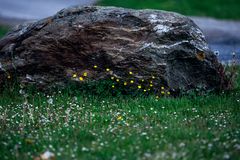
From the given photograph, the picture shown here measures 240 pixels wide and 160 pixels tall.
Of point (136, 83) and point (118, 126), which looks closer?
point (118, 126)

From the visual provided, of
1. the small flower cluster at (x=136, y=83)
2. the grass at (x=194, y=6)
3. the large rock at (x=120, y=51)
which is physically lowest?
the grass at (x=194, y=6)

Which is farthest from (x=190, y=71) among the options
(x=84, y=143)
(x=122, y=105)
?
(x=84, y=143)

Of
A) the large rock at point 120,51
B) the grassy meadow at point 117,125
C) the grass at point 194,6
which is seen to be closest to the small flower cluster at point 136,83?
the large rock at point 120,51

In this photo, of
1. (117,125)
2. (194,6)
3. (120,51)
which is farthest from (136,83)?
(194,6)

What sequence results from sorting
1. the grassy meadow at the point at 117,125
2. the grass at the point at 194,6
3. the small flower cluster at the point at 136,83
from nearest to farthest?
the grassy meadow at the point at 117,125 < the small flower cluster at the point at 136,83 < the grass at the point at 194,6

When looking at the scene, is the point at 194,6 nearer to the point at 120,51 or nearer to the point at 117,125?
the point at 120,51

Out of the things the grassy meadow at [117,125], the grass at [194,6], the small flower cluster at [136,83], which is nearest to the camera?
the grassy meadow at [117,125]

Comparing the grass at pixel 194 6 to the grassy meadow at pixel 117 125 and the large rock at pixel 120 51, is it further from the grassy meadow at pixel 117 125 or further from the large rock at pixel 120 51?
the grassy meadow at pixel 117 125
